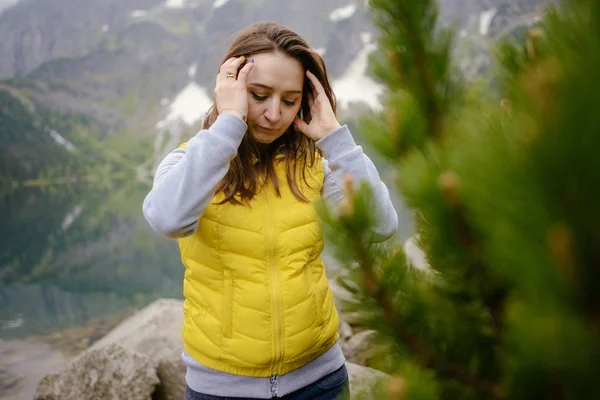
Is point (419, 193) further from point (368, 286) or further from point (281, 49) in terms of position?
point (281, 49)

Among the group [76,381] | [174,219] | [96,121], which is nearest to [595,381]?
[174,219]

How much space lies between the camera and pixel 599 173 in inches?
18.3

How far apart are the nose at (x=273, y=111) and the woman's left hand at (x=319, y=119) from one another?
14 cm

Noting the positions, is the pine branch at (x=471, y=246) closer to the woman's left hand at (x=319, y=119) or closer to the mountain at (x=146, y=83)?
the woman's left hand at (x=319, y=119)

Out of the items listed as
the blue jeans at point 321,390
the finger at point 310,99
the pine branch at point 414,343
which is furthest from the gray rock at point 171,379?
the pine branch at point 414,343

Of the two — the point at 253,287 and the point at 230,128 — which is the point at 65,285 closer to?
the point at 253,287

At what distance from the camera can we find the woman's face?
2.05 m

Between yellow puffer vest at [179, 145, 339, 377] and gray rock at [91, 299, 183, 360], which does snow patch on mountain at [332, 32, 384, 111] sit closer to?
gray rock at [91, 299, 183, 360]

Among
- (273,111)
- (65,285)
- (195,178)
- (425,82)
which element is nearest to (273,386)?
(195,178)

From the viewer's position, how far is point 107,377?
16.6 feet

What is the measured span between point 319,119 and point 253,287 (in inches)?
33.0

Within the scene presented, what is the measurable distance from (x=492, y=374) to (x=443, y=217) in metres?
0.36

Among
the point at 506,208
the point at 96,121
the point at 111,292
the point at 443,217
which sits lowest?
the point at 96,121

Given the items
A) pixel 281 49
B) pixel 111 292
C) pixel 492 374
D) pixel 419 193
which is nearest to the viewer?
pixel 419 193
